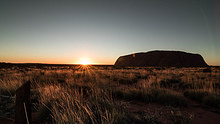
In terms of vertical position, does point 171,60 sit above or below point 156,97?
above

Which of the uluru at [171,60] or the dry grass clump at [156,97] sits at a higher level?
the uluru at [171,60]

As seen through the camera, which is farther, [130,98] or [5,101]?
[130,98]

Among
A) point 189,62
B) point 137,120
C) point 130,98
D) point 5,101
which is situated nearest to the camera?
point 137,120

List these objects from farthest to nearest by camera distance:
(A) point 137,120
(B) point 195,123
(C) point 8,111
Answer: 1. (C) point 8,111
2. (B) point 195,123
3. (A) point 137,120

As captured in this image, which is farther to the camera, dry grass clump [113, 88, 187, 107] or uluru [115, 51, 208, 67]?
uluru [115, 51, 208, 67]

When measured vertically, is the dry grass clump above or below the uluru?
below

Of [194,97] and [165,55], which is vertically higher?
[165,55]

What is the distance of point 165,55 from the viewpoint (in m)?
85.1

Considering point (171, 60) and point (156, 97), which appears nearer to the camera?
point (156, 97)

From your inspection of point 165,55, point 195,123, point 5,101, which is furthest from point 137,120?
point 165,55

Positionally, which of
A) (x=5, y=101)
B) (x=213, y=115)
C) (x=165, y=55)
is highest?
(x=165, y=55)

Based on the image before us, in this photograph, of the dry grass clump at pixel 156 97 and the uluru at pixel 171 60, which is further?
the uluru at pixel 171 60

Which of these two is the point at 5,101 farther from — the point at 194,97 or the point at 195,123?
the point at 194,97

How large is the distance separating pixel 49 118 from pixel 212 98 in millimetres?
5893
